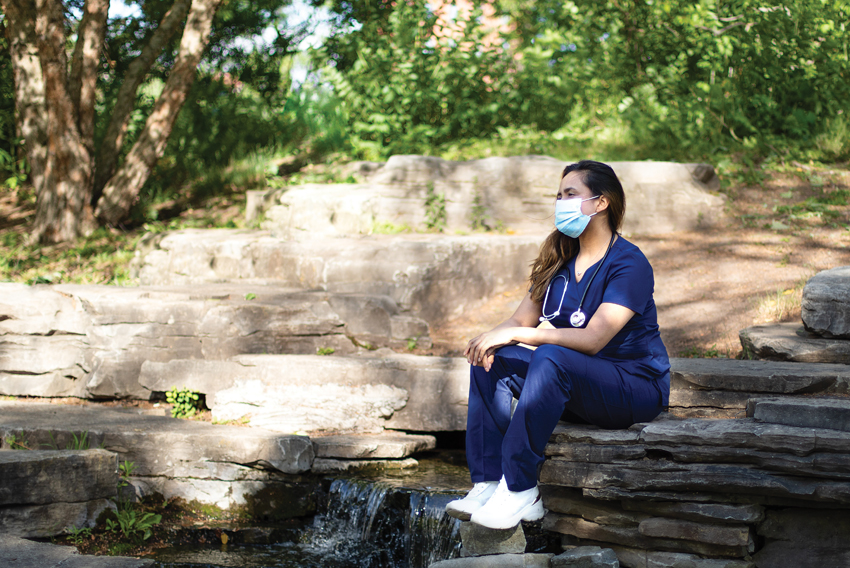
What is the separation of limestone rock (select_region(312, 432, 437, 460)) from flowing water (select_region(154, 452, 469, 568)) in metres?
0.17

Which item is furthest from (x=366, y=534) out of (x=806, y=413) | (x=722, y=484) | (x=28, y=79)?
(x=28, y=79)

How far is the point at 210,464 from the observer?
168 inches

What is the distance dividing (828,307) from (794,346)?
0.96 ft

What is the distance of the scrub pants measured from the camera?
289cm

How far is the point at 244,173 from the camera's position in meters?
9.84

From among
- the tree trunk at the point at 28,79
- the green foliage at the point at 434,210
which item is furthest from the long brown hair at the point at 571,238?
the tree trunk at the point at 28,79

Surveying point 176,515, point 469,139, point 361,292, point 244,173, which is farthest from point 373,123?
point 176,515

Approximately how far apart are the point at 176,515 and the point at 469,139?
6644 mm

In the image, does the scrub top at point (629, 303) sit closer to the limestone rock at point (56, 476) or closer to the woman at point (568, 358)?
the woman at point (568, 358)

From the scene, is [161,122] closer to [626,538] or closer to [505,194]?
[505,194]

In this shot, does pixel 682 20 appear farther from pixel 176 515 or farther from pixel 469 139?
pixel 176 515

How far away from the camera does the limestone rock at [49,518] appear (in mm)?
3680

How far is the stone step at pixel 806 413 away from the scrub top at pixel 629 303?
412 millimetres

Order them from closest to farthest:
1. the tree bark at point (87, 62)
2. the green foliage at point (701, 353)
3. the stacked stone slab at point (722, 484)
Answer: the stacked stone slab at point (722, 484), the green foliage at point (701, 353), the tree bark at point (87, 62)
